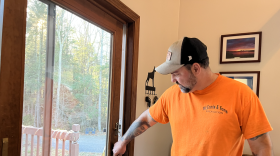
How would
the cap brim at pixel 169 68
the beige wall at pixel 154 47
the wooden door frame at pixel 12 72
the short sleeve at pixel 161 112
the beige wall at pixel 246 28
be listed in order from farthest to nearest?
1. the beige wall at pixel 246 28
2. the beige wall at pixel 154 47
3. the short sleeve at pixel 161 112
4. the cap brim at pixel 169 68
5. the wooden door frame at pixel 12 72

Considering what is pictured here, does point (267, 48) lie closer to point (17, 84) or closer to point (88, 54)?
point (88, 54)

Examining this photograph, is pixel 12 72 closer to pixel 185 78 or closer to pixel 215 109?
pixel 185 78

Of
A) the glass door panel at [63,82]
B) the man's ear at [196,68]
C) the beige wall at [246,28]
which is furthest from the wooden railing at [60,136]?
the beige wall at [246,28]

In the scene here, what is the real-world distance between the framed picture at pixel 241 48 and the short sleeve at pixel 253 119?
4.42 feet

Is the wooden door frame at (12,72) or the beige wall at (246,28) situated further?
the beige wall at (246,28)

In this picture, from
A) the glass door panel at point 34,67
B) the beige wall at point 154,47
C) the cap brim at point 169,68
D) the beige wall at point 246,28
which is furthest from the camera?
the beige wall at point 246,28

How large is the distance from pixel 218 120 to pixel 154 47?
1148mm

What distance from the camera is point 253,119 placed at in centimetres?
99

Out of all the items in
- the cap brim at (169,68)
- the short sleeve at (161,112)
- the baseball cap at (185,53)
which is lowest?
the short sleeve at (161,112)

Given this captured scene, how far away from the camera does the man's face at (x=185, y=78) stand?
111 centimetres

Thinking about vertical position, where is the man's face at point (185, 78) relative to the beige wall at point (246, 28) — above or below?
below

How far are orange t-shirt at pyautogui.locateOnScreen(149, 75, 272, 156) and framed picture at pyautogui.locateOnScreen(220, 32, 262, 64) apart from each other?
128 centimetres

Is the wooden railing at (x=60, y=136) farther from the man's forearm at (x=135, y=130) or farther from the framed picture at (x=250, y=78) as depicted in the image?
the framed picture at (x=250, y=78)

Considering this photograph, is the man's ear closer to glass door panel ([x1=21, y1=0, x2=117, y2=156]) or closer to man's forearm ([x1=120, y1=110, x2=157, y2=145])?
man's forearm ([x1=120, y1=110, x2=157, y2=145])
